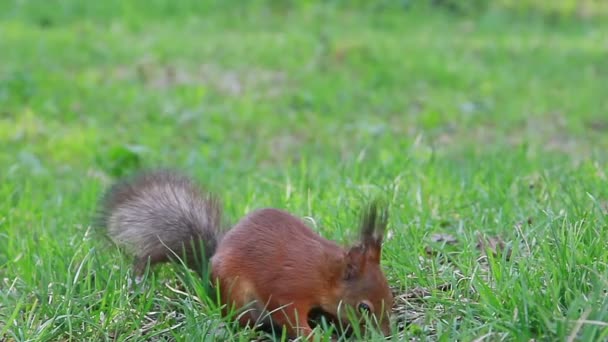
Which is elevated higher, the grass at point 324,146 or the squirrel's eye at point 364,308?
the squirrel's eye at point 364,308

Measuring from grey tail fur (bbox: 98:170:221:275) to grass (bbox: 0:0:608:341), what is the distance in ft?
0.30

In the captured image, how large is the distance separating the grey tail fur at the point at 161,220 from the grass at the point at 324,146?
0.30ft

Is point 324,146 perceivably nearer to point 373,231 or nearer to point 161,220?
point 161,220

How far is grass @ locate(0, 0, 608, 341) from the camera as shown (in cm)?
278

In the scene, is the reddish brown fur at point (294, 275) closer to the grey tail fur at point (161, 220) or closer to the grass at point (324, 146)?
the grass at point (324, 146)

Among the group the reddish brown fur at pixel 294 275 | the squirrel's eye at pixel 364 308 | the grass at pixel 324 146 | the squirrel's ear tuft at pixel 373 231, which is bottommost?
the grass at pixel 324 146

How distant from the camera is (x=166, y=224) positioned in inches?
118

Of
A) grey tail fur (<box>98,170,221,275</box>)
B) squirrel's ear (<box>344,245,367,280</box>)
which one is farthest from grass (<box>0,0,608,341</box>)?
squirrel's ear (<box>344,245,367,280</box>)

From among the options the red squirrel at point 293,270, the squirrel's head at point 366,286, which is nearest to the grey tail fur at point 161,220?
the red squirrel at point 293,270

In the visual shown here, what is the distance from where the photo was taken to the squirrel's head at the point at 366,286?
2.50 metres

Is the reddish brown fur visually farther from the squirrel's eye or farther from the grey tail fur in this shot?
the grey tail fur

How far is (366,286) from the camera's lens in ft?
8.20

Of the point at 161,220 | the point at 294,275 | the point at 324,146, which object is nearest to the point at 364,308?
the point at 294,275

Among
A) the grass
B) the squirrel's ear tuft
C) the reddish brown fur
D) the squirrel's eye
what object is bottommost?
the grass
